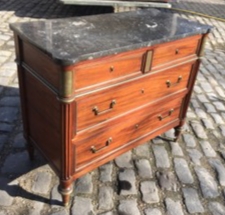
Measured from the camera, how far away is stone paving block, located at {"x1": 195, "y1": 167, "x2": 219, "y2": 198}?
114 inches

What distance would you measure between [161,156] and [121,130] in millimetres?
896

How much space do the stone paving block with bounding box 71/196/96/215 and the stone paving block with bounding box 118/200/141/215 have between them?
A: 256mm

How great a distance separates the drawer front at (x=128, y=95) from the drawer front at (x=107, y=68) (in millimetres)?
106

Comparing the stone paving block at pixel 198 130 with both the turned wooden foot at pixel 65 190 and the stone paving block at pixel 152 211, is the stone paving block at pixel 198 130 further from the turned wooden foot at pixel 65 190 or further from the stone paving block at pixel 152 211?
the turned wooden foot at pixel 65 190

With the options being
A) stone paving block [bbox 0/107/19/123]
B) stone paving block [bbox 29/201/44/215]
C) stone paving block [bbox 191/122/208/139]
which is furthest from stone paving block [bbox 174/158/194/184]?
stone paving block [bbox 0/107/19/123]

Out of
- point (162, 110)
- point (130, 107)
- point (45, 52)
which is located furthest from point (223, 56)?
point (45, 52)

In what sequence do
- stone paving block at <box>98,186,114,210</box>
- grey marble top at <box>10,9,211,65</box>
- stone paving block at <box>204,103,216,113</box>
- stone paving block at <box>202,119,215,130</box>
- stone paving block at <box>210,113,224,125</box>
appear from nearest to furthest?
grey marble top at <box>10,9,211,65</box> → stone paving block at <box>98,186,114,210</box> → stone paving block at <box>202,119,215,130</box> → stone paving block at <box>210,113,224,125</box> → stone paving block at <box>204,103,216,113</box>

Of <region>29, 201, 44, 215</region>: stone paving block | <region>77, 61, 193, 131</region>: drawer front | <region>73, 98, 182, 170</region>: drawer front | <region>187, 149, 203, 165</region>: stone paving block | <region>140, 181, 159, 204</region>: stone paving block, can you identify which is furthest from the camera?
<region>187, 149, 203, 165</region>: stone paving block

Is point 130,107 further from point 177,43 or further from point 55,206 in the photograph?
point 55,206

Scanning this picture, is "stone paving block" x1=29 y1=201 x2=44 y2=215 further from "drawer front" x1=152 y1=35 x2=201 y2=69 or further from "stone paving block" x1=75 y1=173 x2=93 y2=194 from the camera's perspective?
"drawer front" x1=152 y1=35 x2=201 y2=69

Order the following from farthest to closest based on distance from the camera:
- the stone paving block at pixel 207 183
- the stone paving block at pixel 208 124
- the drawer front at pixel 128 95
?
1. the stone paving block at pixel 208 124
2. the stone paving block at pixel 207 183
3. the drawer front at pixel 128 95

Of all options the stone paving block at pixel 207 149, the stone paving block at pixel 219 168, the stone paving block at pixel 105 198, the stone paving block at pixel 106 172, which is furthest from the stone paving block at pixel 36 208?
the stone paving block at pixel 207 149

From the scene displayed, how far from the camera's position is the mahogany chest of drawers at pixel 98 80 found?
2.02 metres

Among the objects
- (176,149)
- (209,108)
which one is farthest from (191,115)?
(176,149)
